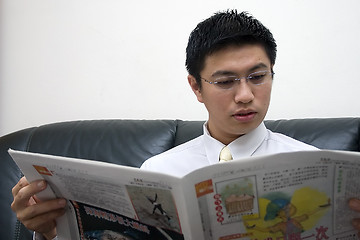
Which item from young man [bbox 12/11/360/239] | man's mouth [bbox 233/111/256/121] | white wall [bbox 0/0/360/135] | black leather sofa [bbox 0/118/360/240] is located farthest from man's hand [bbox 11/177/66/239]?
white wall [bbox 0/0/360/135]

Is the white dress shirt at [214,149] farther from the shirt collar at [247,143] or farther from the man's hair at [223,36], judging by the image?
the man's hair at [223,36]

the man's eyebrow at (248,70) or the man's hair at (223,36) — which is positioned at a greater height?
the man's hair at (223,36)

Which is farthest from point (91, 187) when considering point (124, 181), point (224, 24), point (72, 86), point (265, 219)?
point (72, 86)

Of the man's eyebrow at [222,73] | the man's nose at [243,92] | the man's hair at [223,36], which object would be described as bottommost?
the man's nose at [243,92]

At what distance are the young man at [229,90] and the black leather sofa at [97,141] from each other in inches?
11.9

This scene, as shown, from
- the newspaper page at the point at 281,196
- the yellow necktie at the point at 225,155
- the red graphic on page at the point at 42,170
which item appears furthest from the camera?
the yellow necktie at the point at 225,155

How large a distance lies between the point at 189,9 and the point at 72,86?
0.74 m

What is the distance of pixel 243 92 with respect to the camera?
A: 0.96 m

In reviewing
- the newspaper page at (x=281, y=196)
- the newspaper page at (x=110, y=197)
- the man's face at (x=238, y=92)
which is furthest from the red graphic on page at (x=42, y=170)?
the man's face at (x=238, y=92)

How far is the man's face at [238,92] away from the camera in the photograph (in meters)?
0.97

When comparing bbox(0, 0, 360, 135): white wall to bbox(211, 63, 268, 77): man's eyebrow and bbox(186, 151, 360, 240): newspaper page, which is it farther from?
bbox(186, 151, 360, 240): newspaper page

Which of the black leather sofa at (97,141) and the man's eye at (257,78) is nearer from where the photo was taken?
the man's eye at (257,78)

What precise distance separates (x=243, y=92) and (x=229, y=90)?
50 mm

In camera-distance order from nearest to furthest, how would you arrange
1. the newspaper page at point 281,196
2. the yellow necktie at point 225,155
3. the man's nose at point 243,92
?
the newspaper page at point 281,196 → the man's nose at point 243,92 → the yellow necktie at point 225,155
